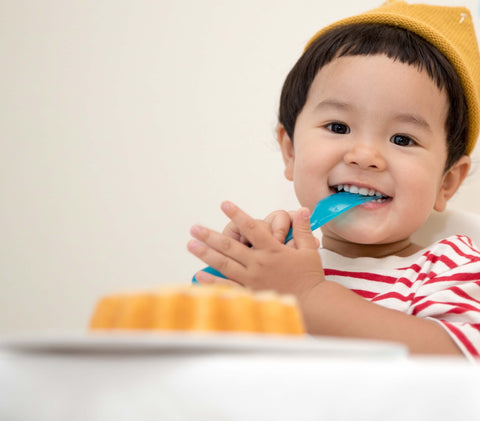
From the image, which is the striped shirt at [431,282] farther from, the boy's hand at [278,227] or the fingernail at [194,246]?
the fingernail at [194,246]

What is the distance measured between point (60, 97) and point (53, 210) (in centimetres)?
29

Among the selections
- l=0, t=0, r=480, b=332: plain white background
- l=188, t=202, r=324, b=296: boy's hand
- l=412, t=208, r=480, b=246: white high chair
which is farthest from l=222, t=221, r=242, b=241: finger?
l=0, t=0, r=480, b=332: plain white background

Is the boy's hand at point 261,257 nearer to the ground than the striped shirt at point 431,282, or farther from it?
farther from it

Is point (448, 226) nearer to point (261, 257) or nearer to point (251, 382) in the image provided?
point (261, 257)

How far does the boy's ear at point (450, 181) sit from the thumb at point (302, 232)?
34 centimetres

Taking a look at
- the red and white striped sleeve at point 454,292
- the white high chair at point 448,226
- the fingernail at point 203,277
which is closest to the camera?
the red and white striped sleeve at point 454,292

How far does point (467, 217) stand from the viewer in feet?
3.61

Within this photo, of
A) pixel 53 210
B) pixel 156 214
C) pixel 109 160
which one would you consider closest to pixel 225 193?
pixel 156 214

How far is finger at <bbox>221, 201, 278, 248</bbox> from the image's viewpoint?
830 mm

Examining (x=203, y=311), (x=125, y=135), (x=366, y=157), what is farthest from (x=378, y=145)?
(x=125, y=135)

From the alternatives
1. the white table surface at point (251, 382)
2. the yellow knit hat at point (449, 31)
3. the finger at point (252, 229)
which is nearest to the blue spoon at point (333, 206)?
the finger at point (252, 229)

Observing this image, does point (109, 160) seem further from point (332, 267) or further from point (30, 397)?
point (30, 397)

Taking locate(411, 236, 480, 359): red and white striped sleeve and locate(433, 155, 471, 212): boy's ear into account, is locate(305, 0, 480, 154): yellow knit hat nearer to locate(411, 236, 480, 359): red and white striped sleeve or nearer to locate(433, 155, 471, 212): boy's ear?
locate(433, 155, 471, 212): boy's ear

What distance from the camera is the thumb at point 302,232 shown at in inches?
33.5
